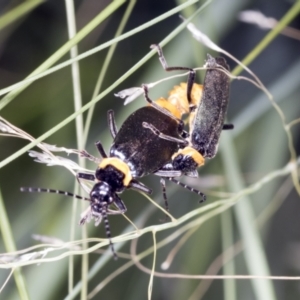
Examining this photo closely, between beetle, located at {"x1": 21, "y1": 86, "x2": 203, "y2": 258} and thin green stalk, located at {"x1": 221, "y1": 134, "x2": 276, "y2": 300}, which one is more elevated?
beetle, located at {"x1": 21, "y1": 86, "x2": 203, "y2": 258}

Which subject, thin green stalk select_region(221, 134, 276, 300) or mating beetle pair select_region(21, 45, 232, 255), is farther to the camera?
mating beetle pair select_region(21, 45, 232, 255)

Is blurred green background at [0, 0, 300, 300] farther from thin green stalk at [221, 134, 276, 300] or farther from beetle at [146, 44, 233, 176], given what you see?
thin green stalk at [221, 134, 276, 300]

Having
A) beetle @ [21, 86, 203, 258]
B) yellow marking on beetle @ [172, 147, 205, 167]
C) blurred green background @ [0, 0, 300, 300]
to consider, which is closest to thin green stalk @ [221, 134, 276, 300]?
yellow marking on beetle @ [172, 147, 205, 167]

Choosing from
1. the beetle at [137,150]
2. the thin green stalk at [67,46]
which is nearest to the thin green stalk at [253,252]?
the beetle at [137,150]

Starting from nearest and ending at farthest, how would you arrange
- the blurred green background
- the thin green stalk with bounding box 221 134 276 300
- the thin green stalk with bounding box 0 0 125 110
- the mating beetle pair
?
the thin green stalk with bounding box 0 0 125 110 → the thin green stalk with bounding box 221 134 276 300 → the mating beetle pair → the blurred green background

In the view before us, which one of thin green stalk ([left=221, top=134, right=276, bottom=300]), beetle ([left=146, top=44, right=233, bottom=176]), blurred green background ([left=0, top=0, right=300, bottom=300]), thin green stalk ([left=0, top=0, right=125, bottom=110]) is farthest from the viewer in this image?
blurred green background ([left=0, top=0, right=300, bottom=300])

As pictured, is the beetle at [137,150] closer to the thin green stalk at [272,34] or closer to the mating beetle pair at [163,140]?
the mating beetle pair at [163,140]

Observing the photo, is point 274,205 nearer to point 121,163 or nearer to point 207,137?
point 207,137

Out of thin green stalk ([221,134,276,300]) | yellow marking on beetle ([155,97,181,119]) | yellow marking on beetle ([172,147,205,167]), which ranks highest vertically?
yellow marking on beetle ([155,97,181,119])
